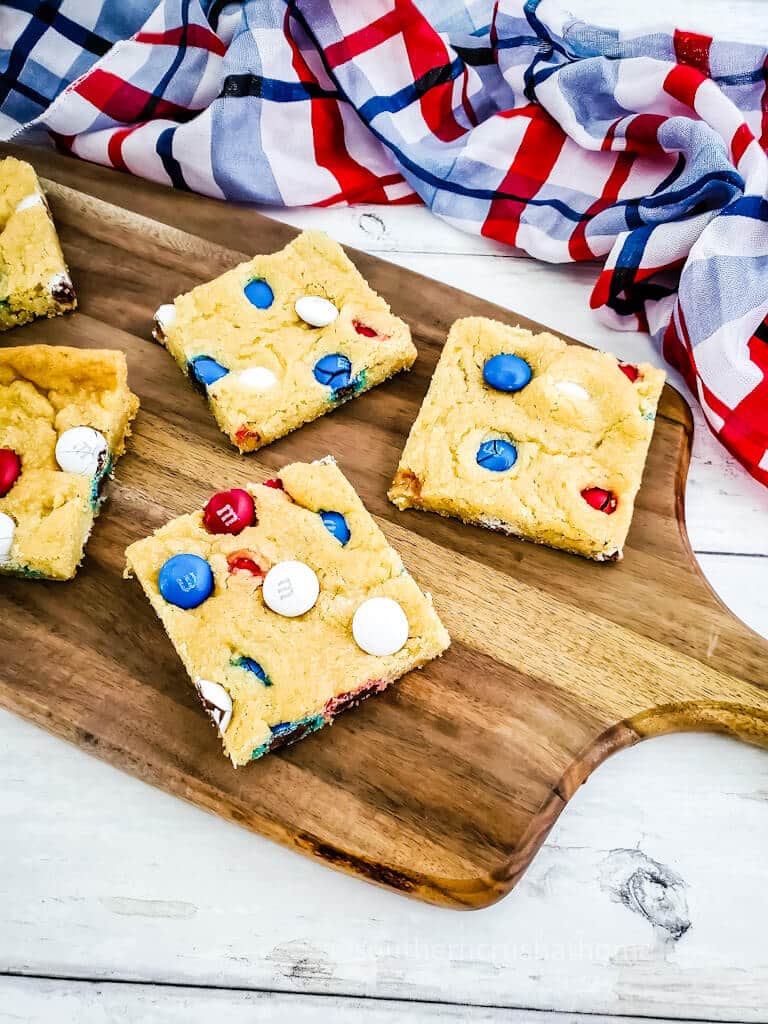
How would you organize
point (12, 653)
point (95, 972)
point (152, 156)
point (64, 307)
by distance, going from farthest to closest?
point (152, 156), point (64, 307), point (12, 653), point (95, 972)

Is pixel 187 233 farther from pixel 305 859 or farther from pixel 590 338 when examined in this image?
pixel 305 859

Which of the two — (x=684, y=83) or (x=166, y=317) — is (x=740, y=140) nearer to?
(x=684, y=83)

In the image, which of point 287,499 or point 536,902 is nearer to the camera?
point 536,902

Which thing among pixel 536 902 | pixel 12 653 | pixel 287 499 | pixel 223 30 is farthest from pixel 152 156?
pixel 536 902

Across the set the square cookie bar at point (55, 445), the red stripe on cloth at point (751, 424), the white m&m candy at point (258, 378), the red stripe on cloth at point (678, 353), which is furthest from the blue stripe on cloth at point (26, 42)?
the red stripe on cloth at point (751, 424)

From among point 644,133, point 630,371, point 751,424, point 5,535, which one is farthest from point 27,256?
point 751,424

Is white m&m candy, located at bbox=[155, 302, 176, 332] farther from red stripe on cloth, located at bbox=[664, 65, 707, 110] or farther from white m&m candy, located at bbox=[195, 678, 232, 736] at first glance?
red stripe on cloth, located at bbox=[664, 65, 707, 110]

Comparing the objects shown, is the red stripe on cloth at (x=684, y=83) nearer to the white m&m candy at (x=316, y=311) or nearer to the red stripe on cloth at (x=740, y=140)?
the red stripe on cloth at (x=740, y=140)
